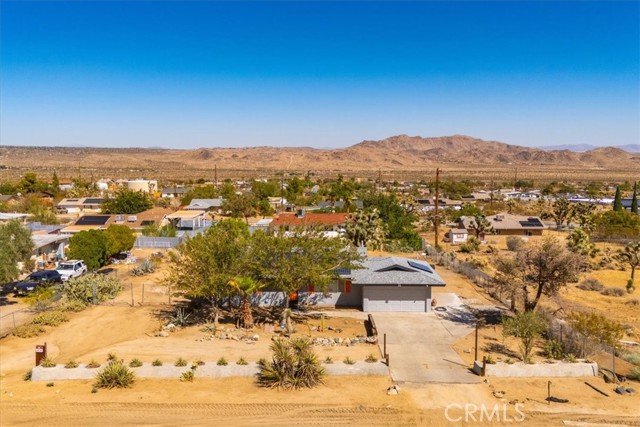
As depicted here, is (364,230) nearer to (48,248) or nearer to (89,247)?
(89,247)

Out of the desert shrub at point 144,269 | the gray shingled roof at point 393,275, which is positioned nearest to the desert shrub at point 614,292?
the gray shingled roof at point 393,275

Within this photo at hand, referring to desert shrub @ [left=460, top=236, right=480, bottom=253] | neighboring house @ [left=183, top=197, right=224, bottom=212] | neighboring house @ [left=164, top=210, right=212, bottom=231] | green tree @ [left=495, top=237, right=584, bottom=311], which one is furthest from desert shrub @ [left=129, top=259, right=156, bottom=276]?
neighboring house @ [left=183, top=197, right=224, bottom=212]

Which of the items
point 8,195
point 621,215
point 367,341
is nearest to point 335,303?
point 367,341

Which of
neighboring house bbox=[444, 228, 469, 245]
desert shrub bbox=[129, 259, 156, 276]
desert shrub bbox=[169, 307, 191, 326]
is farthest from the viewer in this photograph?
neighboring house bbox=[444, 228, 469, 245]

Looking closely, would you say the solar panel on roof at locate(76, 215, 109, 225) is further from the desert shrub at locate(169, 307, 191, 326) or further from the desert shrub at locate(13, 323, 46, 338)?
the desert shrub at locate(169, 307, 191, 326)

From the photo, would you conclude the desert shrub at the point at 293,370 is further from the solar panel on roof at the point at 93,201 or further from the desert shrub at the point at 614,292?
the solar panel on roof at the point at 93,201

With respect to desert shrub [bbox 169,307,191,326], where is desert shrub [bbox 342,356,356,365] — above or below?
above
